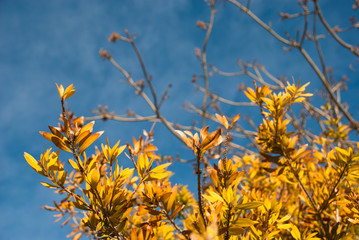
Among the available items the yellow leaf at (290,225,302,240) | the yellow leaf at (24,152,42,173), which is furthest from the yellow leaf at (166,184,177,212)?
the yellow leaf at (290,225,302,240)

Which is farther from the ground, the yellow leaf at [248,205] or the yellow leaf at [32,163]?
the yellow leaf at [32,163]

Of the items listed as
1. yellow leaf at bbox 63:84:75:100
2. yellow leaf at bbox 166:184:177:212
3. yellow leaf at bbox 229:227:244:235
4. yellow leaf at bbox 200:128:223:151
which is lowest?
yellow leaf at bbox 229:227:244:235

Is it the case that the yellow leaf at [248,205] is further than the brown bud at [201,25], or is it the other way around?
the brown bud at [201,25]

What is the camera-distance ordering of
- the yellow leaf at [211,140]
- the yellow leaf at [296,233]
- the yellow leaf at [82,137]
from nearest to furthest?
the yellow leaf at [211,140] < the yellow leaf at [82,137] < the yellow leaf at [296,233]

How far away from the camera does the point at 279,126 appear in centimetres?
121

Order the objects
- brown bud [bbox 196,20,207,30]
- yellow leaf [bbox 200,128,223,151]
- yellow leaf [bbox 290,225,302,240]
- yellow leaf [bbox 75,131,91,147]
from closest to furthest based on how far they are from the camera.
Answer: yellow leaf [bbox 200,128,223,151] < yellow leaf [bbox 75,131,91,147] < yellow leaf [bbox 290,225,302,240] < brown bud [bbox 196,20,207,30]

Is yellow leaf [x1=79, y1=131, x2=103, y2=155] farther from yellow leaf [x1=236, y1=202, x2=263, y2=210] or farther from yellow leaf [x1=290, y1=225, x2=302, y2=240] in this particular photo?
yellow leaf [x1=290, y1=225, x2=302, y2=240]

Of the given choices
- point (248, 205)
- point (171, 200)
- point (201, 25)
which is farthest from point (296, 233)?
point (201, 25)

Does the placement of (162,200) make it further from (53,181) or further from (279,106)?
(279,106)

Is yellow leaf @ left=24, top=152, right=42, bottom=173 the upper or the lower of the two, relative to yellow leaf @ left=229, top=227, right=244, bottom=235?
upper

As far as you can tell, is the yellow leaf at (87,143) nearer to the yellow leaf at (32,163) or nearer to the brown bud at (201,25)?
the yellow leaf at (32,163)

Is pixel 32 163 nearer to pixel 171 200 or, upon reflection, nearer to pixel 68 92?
pixel 68 92

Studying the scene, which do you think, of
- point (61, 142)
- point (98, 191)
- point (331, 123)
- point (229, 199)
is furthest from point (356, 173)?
point (331, 123)

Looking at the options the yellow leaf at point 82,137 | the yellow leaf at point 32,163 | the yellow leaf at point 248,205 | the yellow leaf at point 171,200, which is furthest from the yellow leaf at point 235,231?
the yellow leaf at point 32,163
